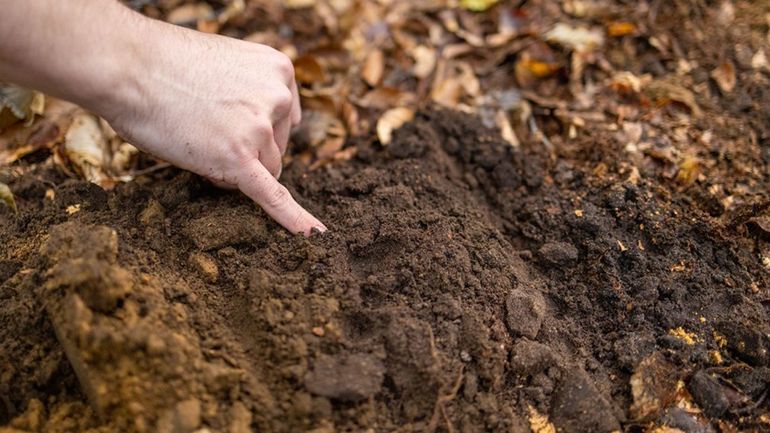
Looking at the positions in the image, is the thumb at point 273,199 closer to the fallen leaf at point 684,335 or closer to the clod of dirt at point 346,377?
the clod of dirt at point 346,377

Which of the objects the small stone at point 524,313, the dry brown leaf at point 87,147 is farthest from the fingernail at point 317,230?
the dry brown leaf at point 87,147

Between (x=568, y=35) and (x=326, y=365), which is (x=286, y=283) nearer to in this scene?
(x=326, y=365)

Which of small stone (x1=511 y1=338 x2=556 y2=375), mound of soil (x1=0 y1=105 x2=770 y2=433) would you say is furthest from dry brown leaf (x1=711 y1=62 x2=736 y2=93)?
small stone (x1=511 y1=338 x2=556 y2=375)

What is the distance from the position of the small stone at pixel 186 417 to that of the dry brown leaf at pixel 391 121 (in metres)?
1.23

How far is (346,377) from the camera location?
1.43 m

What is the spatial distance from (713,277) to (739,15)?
1.60 metres

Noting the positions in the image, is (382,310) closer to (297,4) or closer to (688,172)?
(688,172)

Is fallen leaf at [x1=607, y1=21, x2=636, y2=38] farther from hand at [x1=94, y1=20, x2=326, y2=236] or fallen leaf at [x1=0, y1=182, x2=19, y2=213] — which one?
fallen leaf at [x1=0, y1=182, x2=19, y2=213]

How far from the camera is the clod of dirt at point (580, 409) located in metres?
1.53

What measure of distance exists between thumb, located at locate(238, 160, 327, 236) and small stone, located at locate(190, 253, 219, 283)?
20 cm

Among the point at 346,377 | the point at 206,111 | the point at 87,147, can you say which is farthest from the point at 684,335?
the point at 87,147

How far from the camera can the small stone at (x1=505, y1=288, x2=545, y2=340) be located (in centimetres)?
164

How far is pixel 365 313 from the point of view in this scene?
1.56 m

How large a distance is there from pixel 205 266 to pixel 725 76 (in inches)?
85.2
